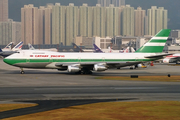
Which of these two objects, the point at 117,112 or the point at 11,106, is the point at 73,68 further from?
the point at 117,112

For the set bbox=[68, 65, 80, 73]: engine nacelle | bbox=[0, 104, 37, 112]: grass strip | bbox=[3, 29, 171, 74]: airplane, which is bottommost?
bbox=[0, 104, 37, 112]: grass strip

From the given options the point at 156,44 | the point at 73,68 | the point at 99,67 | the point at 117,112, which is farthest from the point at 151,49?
the point at 117,112

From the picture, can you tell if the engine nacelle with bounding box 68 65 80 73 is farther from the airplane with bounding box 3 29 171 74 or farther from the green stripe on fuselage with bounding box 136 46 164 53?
the green stripe on fuselage with bounding box 136 46 164 53

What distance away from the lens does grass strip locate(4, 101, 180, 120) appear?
68.8ft

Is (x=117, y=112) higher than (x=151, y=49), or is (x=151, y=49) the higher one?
(x=151, y=49)

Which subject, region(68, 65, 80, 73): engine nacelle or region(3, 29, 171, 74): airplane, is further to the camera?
region(3, 29, 171, 74): airplane

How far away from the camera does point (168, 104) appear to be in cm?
2580

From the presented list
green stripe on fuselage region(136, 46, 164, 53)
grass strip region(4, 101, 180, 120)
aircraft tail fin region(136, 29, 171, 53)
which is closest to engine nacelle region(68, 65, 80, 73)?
aircraft tail fin region(136, 29, 171, 53)

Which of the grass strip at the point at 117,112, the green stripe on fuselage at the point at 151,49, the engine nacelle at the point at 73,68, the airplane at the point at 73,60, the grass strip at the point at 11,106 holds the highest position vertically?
the green stripe on fuselage at the point at 151,49

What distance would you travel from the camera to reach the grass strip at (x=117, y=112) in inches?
826

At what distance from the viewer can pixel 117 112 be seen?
22.7 m

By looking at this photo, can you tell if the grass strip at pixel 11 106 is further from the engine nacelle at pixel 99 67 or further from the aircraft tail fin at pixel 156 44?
the aircraft tail fin at pixel 156 44

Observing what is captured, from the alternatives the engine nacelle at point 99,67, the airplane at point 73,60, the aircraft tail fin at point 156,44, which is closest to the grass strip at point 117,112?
the engine nacelle at point 99,67

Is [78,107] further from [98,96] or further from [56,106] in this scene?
[98,96]
